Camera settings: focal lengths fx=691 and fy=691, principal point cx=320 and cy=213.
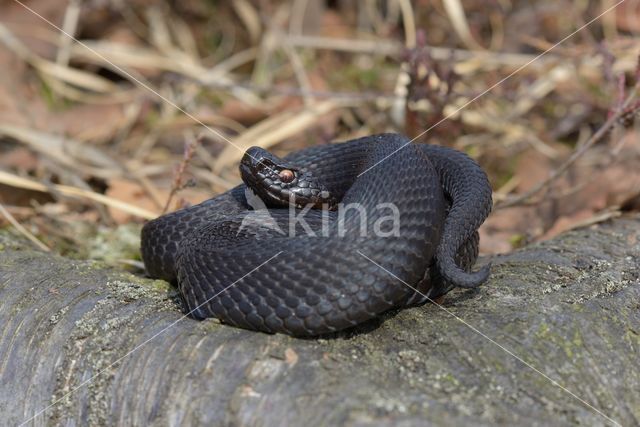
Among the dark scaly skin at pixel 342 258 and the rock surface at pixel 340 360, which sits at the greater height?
the dark scaly skin at pixel 342 258

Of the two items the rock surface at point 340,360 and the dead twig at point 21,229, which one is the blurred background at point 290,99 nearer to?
the dead twig at point 21,229

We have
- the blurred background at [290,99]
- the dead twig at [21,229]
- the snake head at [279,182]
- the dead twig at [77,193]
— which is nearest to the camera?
the snake head at [279,182]

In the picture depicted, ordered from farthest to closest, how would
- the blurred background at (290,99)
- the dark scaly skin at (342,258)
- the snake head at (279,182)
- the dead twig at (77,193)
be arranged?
the blurred background at (290,99), the dead twig at (77,193), the snake head at (279,182), the dark scaly skin at (342,258)

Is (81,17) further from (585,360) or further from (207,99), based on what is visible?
(585,360)

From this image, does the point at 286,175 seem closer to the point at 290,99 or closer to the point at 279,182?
the point at 279,182

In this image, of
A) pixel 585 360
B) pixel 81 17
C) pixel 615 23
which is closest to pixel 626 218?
pixel 585 360

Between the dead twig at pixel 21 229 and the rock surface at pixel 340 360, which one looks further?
the dead twig at pixel 21 229

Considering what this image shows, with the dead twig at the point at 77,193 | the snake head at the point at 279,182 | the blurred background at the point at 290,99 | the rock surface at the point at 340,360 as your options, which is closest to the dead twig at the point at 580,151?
the blurred background at the point at 290,99
